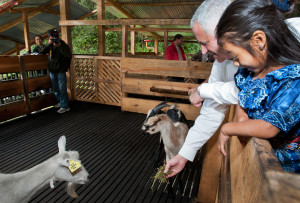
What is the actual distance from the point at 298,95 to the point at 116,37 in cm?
1963

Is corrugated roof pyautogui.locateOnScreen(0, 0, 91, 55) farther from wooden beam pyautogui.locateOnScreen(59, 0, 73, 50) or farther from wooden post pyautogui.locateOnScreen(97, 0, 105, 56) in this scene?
wooden post pyautogui.locateOnScreen(97, 0, 105, 56)

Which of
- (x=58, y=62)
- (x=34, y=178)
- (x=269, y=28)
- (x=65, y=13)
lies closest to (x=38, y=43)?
(x=65, y=13)

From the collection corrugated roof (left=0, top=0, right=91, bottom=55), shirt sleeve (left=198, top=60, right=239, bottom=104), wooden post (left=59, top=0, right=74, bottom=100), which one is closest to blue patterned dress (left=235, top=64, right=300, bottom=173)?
shirt sleeve (left=198, top=60, right=239, bottom=104)

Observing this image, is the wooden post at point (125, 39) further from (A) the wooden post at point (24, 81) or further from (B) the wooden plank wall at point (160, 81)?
(A) the wooden post at point (24, 81)

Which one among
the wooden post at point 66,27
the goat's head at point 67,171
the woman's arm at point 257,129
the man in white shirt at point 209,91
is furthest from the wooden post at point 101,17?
the woman's arm at point 257,129

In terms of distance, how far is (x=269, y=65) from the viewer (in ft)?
2.68

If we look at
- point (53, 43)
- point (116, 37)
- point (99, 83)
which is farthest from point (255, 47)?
point (116, 37)

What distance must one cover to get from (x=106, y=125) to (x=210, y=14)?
428 centimetres

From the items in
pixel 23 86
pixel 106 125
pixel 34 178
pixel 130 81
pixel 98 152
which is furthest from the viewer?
pixel 130 81

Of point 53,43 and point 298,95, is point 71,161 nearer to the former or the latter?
point 298,95

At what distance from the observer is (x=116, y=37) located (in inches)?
739

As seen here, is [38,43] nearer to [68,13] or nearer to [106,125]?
[68,13]

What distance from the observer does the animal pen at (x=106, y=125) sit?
2527 millimetres

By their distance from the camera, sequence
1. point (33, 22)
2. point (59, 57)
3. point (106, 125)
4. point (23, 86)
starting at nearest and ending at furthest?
point (106, 125) → point (23, 86) → point (59, 57) → point (33, 22)
